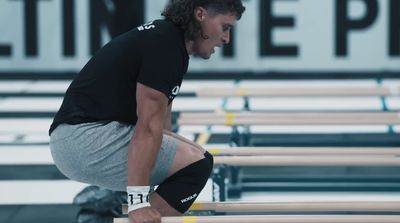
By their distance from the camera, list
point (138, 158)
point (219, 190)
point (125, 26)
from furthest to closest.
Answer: point (125, 26)
point (219, 190)
point (138, 158)

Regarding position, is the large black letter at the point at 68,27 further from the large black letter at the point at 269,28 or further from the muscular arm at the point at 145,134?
the muscular arm at the point at 145,134

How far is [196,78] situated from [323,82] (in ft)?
4.82

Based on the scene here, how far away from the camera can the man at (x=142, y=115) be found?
3.68 meters

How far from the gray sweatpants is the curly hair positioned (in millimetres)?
440

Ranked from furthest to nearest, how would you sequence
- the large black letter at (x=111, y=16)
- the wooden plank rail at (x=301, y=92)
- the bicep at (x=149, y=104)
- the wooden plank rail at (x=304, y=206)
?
the large black letter at (x=111, y=16) → the wooden plank rail at (x=301, y=92) → the wooden plank rail at (x=304, y=206) → the bicep at (x=149, y=104)

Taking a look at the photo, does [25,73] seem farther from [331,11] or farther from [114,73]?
[114,73]

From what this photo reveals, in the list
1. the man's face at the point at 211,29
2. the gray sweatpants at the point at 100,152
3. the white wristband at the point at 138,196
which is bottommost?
the white wristband at the point at 138,196

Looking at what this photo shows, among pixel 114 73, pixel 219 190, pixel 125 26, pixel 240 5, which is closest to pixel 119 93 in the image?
pixel 114 73

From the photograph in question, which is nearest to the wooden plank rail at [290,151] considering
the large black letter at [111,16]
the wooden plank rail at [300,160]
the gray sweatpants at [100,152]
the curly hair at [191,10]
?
the wooden plank rail at [300,160]

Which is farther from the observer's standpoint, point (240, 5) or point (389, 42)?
point (389, 42)

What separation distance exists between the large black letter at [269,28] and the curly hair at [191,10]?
7671 millimetres

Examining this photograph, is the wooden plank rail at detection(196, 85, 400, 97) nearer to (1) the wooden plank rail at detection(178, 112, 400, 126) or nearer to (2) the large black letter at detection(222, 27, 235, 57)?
(1) the wooden plank rail at detection(178, 112, 400, 126)

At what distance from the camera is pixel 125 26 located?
439 inches

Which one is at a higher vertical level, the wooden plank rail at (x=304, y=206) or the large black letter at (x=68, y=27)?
the large black letter at (x=68, y=27)
